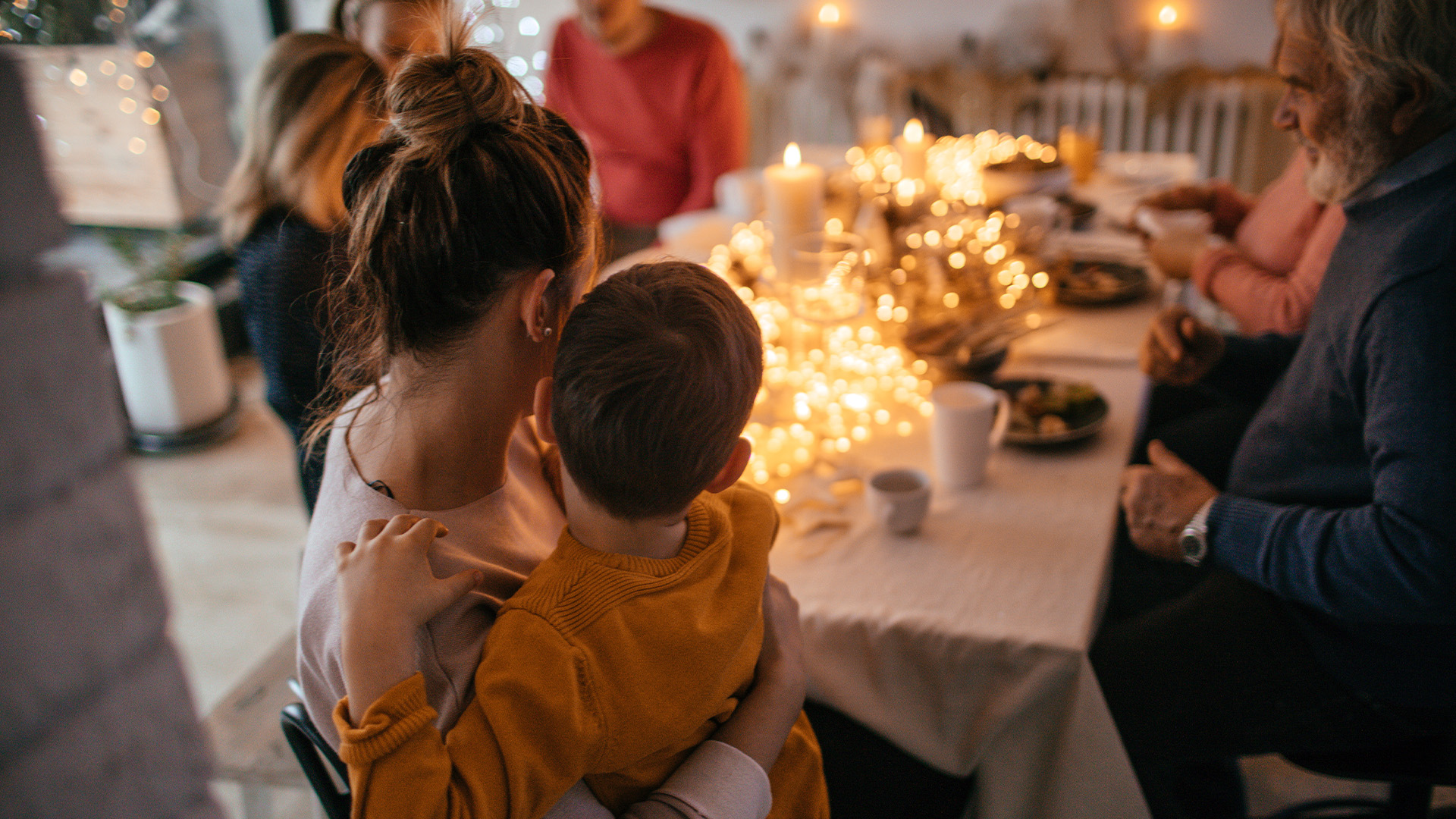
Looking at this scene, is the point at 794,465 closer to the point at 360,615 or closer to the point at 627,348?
the point at 627,348

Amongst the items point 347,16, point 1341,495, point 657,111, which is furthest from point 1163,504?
point 657,111

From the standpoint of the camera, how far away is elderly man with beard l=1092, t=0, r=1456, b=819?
3.18 ft

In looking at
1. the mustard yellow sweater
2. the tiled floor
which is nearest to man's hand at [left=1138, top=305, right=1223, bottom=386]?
the tiled floor

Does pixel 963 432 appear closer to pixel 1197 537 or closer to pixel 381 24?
pixel 1197 537

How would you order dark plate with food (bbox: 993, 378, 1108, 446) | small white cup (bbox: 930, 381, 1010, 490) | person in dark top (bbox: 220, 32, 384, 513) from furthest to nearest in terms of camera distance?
person in dark top (bbox: 220, 32, 384, 513) < dark plate with food (bbox: 993, 378, 1108, 446) < small white cup (bbox: 930, 381, 1010, 490)

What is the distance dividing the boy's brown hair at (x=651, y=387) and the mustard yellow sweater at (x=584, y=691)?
8 cm

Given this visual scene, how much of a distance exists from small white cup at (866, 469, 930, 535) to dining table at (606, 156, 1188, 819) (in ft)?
0.07

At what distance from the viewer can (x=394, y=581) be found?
0.69 meters

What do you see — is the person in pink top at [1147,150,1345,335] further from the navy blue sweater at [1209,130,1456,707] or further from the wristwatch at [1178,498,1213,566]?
the wristwatch at [1178,498,1213,566]

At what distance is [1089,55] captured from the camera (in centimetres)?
378

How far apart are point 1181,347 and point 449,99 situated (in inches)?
47.0

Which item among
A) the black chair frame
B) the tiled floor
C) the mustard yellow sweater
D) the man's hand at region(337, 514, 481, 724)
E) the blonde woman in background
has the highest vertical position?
the blonde woman in background

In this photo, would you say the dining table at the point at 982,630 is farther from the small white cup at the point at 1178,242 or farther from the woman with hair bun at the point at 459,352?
the small white cup at the point at 1178,242

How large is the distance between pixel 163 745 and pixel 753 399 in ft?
1.70
